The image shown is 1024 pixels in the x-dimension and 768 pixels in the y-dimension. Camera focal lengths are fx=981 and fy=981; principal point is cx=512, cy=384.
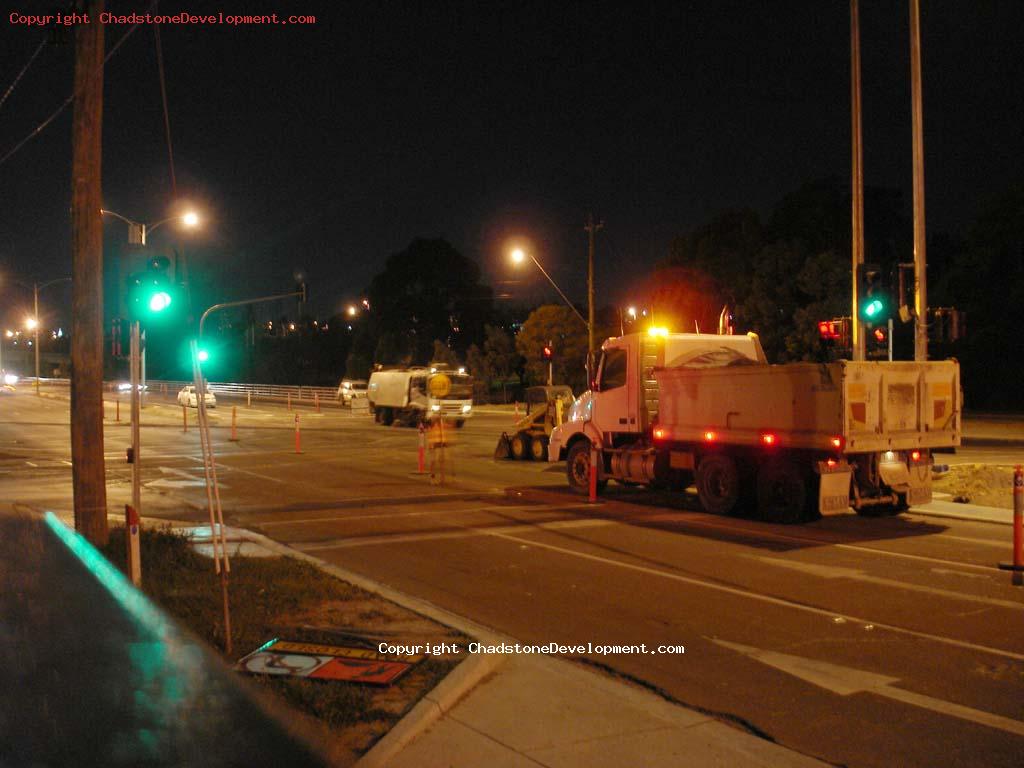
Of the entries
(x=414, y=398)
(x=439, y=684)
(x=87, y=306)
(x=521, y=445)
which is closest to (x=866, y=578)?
(x=439, y=684)

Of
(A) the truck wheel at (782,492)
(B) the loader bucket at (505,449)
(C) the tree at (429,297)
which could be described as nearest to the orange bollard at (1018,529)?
(A) the truck wheel at (782,492)

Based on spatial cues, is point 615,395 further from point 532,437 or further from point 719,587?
point 719,587

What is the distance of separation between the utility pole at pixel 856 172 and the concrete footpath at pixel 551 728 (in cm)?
1357

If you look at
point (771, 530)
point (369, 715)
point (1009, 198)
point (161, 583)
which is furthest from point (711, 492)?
point (1009, 198)

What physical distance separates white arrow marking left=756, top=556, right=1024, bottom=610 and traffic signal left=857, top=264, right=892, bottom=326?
843cm

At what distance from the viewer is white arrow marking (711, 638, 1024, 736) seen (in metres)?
6.10

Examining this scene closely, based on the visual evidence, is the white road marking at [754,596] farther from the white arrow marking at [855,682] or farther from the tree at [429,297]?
the tree at [429,297]

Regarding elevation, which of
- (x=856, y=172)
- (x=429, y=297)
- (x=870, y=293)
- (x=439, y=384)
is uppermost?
(x=429, y=297)

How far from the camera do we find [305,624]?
8.09 meters

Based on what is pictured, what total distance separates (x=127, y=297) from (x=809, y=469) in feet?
30.9

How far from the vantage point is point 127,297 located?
1124cm

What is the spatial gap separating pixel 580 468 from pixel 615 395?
1.80 meters

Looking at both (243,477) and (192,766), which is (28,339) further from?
(192,766)

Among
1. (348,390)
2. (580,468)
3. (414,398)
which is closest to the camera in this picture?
(580,468)
